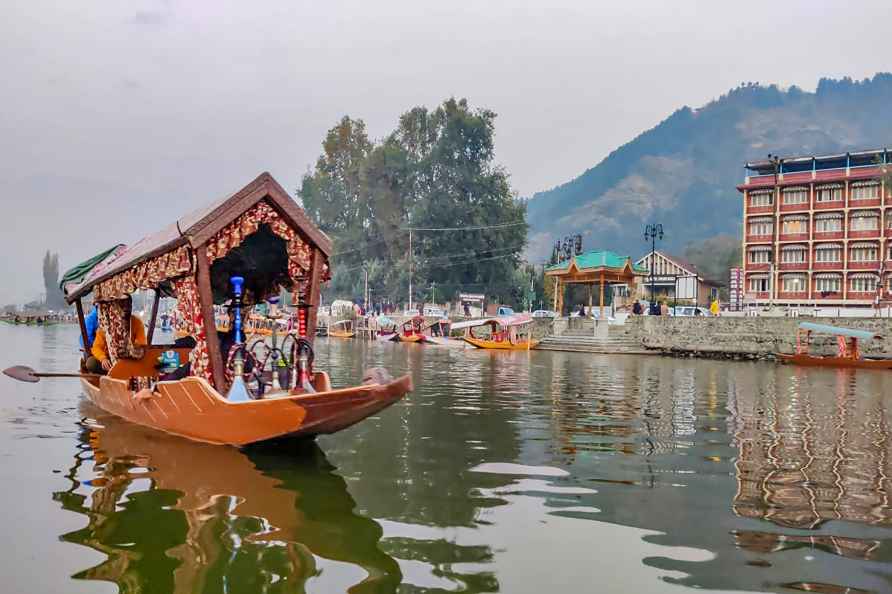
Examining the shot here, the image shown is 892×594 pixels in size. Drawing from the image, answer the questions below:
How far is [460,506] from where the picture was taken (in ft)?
19.8

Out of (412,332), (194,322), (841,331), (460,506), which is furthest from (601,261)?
(460,506)

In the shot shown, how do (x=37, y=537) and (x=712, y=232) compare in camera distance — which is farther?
(x=712, y=232)

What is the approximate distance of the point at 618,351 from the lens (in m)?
34.7

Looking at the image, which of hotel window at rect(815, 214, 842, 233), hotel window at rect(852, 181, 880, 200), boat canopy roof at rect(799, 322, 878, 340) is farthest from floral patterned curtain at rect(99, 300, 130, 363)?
hotel window at rect(852, 181, 880, 200)

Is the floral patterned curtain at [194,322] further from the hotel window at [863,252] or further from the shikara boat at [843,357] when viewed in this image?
the hotel window at [863,252]

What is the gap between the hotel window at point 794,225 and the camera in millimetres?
48000

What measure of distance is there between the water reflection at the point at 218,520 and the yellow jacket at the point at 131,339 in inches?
133

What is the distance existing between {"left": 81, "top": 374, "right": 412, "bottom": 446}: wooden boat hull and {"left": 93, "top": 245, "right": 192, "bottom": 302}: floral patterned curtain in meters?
1.31

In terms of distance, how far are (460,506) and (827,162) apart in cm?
5134

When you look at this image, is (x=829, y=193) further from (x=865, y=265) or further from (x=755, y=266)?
(x=755, y=266)

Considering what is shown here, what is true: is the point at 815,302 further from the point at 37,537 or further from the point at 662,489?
the point at 37,537

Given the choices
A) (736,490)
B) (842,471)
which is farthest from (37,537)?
(842,471)

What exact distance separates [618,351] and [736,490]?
28.6 metres

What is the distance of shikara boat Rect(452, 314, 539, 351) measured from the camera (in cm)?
3688
